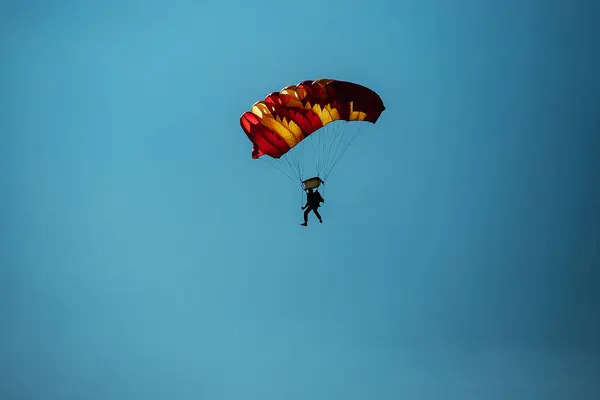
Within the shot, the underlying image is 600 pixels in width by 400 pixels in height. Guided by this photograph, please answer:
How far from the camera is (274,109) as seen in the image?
101 ft

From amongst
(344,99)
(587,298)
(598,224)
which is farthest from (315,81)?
(598,224)

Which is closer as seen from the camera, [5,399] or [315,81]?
[315,81]

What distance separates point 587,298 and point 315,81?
228ft

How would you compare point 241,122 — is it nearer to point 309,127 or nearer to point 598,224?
point 309,127

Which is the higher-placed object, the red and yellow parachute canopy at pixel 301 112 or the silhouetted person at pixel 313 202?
the red and yellow parachute canopy at pixel 301 112

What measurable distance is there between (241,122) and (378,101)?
16.0ft

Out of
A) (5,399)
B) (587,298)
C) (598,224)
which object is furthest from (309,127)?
(598,224)

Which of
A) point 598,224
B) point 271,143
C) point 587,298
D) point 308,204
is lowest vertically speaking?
point 308,204

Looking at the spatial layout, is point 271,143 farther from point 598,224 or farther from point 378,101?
point 598,224

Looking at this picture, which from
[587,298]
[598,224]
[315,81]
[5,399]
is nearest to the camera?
[315,81]

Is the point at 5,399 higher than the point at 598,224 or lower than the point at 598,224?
lower

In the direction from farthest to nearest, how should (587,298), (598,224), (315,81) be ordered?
(598,224) < (587,298) < (315,81)

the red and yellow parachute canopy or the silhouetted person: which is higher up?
the red and yellow parachute canopy

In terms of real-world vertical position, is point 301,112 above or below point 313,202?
above
